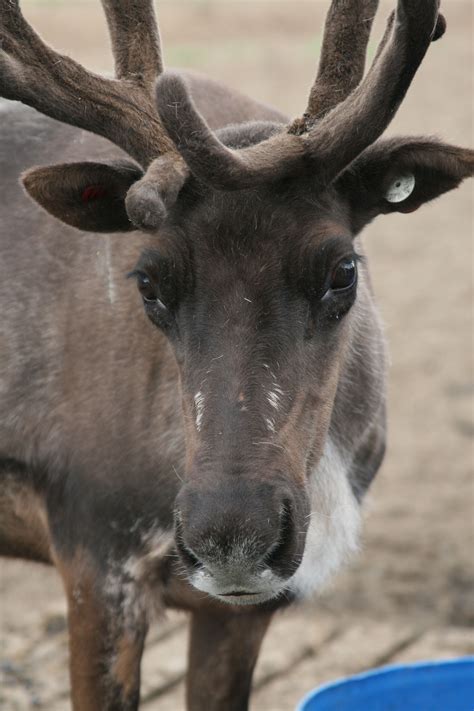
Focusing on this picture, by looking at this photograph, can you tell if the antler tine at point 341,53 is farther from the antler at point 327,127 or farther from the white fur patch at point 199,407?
the white fur patch at point 199,407

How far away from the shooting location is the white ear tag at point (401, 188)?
12.8ft

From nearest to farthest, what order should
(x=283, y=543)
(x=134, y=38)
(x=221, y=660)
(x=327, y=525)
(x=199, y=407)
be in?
(x=283, y=543) < (x=199, y=407) < (x=134, y=38) < (x=327, y=525) < (x=221, y=660)

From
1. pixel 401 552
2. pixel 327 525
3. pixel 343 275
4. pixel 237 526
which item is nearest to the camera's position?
pixel 237 526

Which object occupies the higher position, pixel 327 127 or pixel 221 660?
pixel 327 127

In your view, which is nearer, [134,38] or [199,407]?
[199,407]

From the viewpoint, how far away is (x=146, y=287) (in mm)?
3809

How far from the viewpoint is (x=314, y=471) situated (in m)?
4.15

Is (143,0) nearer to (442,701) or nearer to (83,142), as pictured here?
(83,142)

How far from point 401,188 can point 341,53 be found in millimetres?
461

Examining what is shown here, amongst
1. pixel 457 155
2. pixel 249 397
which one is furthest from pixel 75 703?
pixel 457 155

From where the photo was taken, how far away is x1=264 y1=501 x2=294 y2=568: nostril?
332 cm

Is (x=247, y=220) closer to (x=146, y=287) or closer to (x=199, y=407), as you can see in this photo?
(x=146, y=287)

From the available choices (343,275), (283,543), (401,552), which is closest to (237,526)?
(283,543)

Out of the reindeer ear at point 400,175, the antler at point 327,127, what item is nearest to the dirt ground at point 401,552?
the reindeer ear at point 400,175
